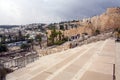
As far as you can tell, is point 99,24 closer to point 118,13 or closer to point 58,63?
point 118,13

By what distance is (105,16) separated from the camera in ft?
283

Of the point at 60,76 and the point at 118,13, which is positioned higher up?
the point at 118,13

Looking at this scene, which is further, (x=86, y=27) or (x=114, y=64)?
(x=86, y=27)

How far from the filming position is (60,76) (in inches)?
456

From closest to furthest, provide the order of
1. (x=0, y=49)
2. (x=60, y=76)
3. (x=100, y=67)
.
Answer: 1. (x=60, y=76)
2. (x=100, y=67)
3. (x=0, y=49)

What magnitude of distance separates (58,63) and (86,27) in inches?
2993

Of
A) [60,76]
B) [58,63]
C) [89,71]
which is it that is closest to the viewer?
[60,76]

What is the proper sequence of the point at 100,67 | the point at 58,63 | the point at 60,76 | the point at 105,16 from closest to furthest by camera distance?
the point at 60,76 < the point at 100,67 < the point at 58,63 < the point at 105,16

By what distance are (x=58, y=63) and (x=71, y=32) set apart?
78540 mm

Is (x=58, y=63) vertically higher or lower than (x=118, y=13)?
lower

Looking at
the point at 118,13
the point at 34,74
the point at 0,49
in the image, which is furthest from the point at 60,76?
the point at 118,13

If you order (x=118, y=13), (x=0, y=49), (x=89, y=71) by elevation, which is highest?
(x=118, y=13)

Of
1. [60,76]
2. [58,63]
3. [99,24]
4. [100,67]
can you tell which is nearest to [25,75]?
[60,76]

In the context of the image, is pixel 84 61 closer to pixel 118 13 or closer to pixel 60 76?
pixel 60 76
